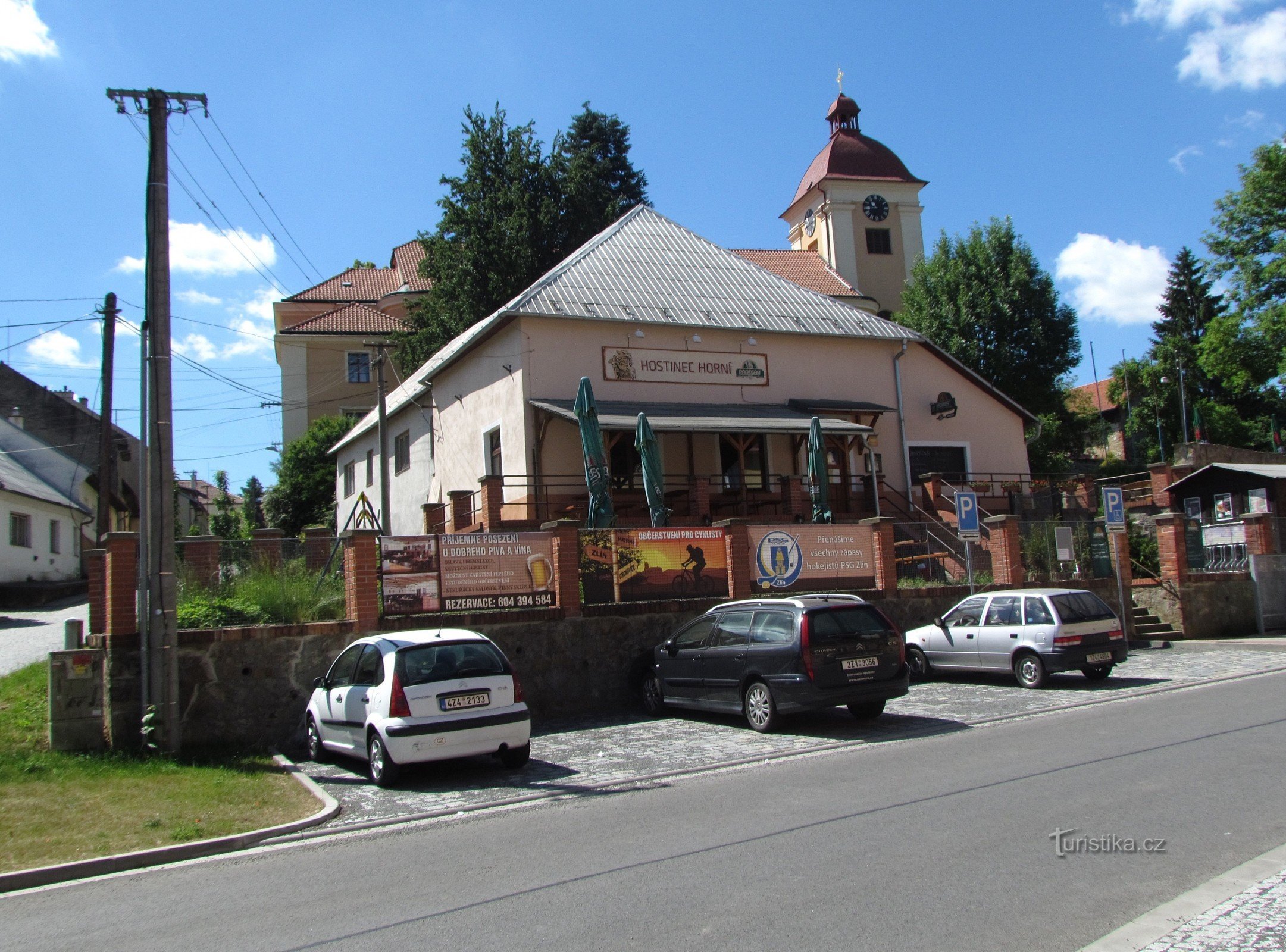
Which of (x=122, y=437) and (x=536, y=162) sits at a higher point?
(x=536, y=162)

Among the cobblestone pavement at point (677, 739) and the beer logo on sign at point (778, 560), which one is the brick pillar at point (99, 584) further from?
the beer logo on sign at point (778, 560)

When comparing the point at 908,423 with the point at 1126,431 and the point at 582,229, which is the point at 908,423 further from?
the point at 1126,431

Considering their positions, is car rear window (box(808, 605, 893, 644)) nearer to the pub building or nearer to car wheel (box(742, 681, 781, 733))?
car wheel (box(742, 681, 781, 733))

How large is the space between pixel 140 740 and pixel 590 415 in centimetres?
1034

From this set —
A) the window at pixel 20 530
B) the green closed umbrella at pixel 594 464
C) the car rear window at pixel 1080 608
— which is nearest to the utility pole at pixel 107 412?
the window at pixel 20 530

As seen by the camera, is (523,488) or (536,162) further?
(536,162)

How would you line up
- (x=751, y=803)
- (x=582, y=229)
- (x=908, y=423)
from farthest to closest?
(x=582, y=229), (x=908, y=423), (x=751, y=803)

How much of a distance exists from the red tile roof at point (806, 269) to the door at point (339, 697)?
37928 mm

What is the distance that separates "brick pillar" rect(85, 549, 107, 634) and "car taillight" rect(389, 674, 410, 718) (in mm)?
4616

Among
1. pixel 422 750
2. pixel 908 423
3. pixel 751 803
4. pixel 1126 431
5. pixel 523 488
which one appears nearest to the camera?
pixel 751 803

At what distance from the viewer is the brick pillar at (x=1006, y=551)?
19500 mm

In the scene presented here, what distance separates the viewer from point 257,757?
37.9ft

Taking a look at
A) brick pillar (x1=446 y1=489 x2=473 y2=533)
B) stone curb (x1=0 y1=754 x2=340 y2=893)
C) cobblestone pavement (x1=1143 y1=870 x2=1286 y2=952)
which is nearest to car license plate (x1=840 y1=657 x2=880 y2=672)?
stone curb (x1=0 y1=754 x2=340 y2=893)

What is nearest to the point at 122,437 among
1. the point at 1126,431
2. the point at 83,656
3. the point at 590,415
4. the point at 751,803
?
the point at 590,415
